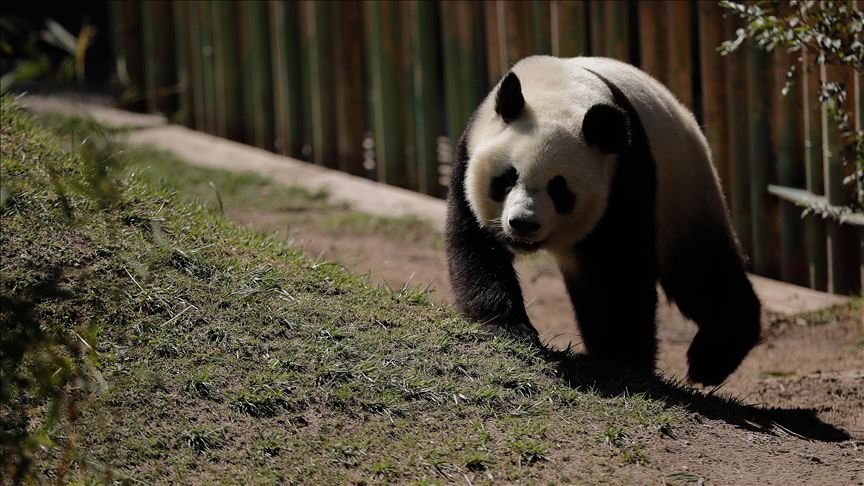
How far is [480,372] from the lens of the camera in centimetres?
446

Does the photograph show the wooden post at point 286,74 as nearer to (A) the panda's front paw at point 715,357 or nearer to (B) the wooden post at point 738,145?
(B) the wooden post at point 738,145

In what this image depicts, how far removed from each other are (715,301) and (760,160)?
1784 mm

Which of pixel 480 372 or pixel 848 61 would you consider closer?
pixel 480 372

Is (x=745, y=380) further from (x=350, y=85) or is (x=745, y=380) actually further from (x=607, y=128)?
(x=350, y=85)

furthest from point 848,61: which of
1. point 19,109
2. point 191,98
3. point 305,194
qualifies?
point 191,98

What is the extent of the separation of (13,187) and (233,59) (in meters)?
6.11

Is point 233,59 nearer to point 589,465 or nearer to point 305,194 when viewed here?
point 305,194

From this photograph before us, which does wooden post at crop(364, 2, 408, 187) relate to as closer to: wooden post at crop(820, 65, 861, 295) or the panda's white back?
wooden post at crop(820, 65, 861, 295)

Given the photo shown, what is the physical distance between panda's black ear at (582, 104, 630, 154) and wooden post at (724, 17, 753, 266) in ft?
9.03

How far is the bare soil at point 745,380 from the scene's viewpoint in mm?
4047

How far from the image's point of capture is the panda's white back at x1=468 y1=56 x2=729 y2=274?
4906 millimetres

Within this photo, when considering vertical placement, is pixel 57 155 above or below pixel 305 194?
above

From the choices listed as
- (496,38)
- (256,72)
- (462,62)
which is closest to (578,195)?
(496,38)

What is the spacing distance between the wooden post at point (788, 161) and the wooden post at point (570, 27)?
4.56 ft
